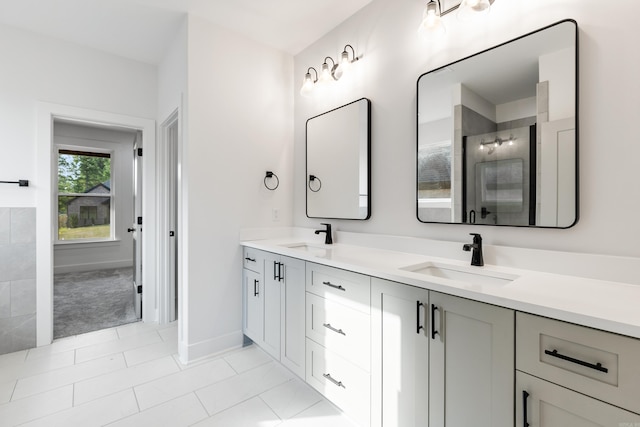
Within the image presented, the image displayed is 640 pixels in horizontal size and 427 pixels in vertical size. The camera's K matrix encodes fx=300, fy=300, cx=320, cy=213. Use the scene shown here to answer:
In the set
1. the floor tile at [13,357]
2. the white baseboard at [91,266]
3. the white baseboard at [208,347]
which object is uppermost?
the white baseboard at [91,266]

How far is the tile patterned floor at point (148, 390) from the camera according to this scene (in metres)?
1.66

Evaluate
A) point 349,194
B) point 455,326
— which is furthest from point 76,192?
point 455,326

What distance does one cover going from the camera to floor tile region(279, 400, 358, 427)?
1631mm

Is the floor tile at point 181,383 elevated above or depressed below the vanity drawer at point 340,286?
→ below

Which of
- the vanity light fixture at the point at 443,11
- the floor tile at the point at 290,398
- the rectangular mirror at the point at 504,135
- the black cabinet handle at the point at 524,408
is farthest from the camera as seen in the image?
the floor tile at the point at 290,398

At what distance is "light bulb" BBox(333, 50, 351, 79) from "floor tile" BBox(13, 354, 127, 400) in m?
2.69

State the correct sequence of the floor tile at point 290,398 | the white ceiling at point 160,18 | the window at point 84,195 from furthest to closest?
1. the window at point 84,195
2. the white ceiling at point 160,18
3. the floor tile at point 290,398

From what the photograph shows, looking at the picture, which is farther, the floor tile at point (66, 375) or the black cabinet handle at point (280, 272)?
the black cabinet handle at point (280, 272)

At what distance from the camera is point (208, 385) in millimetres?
1979

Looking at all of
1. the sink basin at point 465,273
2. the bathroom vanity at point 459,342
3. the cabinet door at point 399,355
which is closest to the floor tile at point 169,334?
the bathroom vanity at point 459,342

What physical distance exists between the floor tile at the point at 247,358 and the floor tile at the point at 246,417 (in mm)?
417

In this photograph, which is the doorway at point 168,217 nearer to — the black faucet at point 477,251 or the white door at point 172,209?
the white door at point 172,209

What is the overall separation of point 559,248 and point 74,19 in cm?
360

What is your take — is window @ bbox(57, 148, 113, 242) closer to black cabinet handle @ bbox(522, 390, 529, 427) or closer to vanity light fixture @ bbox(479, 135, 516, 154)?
vanity light fixture @ bbox(479, 135, 516, 154)
